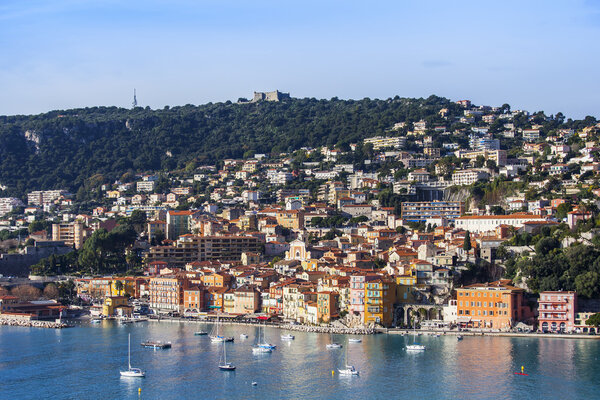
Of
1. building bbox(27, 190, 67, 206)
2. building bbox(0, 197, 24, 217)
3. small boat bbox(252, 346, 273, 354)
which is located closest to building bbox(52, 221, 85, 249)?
building bbox(0, 197, 24, 217)

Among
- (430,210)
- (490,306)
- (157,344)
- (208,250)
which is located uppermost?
(430,210)

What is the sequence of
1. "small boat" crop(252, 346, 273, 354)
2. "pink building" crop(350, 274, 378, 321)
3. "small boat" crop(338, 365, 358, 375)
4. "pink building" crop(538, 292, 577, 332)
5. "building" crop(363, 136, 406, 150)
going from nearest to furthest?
"small boat" crop(338, 365, 358, 375)
"small boat" crop(252, 346, 273, 354)
"pink building" crop(538, 292, 577, 332)
"pink building" crop(350, 274, 378, 321)
"building" crop(363, 136, 406, 150)

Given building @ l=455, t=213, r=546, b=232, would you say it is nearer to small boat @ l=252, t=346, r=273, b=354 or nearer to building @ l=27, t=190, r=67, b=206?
small boat @ l=252, t=346, r=273, b=354

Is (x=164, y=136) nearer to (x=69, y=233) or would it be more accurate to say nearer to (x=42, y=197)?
(x=42, y=197)

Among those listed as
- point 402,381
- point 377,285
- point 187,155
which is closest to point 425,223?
point 377,285

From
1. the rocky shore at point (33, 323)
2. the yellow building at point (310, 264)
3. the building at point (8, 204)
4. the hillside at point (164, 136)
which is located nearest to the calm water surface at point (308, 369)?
the rocky shore at point (33, 323)

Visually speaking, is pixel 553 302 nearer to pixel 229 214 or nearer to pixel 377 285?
pixel 377 285

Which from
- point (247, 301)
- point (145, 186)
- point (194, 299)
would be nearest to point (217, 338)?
point (247, 301)
